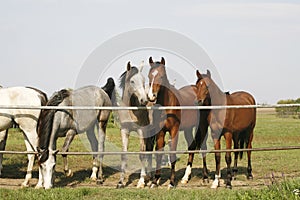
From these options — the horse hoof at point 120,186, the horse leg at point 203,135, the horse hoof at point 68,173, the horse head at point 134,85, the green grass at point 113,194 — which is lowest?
the horse hoof at point 120,186

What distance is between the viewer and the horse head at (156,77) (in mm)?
7902

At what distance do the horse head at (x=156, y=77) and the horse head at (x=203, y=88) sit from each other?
2.02 feet

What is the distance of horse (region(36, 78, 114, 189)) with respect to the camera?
786 centimetres

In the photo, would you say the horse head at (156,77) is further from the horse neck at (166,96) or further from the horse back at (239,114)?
the horse back at (239,114)

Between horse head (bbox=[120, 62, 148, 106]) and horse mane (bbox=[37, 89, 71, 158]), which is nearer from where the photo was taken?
horse mane (bbox=[37, 89, 71, 158])

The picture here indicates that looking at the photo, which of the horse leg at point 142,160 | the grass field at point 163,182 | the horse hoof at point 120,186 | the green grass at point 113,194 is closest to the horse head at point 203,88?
the horse leg at point 142,160


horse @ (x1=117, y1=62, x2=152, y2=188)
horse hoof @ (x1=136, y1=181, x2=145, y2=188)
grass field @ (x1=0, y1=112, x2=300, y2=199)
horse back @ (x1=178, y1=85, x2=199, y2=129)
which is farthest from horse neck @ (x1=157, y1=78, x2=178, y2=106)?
horse hoof @ (x1=136, y1=181, x2=145, y2=188)

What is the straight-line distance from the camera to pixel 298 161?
442 inches

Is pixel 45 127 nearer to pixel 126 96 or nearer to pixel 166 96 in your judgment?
pixel 126 96

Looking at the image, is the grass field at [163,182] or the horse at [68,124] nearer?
the grass field at [163,182]

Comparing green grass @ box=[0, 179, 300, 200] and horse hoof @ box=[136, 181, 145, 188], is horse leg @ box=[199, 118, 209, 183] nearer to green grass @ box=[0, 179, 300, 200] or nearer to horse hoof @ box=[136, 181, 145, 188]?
horse hoof @ box=[136, 181, 145, 188]

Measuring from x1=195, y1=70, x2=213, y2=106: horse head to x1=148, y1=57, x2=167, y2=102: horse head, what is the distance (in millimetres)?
616

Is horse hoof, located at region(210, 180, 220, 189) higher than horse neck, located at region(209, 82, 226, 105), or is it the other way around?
horse neck, located at region(209, 82, 226, 105)

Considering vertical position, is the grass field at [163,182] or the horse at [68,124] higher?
the horse at [68,124]
